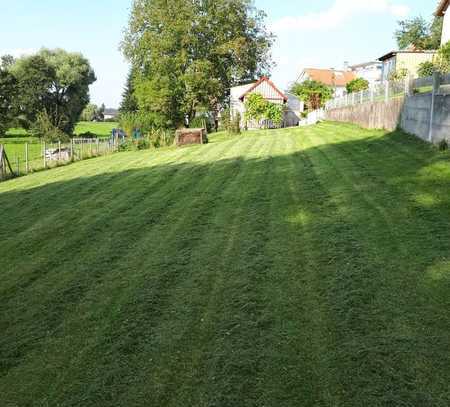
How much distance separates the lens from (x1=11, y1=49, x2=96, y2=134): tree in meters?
56.3

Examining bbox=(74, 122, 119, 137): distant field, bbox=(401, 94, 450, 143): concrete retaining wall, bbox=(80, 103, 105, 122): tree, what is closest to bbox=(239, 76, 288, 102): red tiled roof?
bbox=(74, 122, 119, 137): distant field

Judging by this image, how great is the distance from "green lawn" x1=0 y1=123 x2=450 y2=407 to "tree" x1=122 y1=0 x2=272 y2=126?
122 feet

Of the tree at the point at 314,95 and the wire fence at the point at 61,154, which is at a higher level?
the tree at the point at 314,95

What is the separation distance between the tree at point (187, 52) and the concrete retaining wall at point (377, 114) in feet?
74.7

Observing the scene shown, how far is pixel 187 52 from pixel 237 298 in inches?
1784

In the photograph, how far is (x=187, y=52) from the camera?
4675 cm

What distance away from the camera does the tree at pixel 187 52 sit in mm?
44656

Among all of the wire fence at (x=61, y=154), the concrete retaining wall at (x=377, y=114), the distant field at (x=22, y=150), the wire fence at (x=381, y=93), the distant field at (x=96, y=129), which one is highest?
the wire fence at (x=381, y=93)

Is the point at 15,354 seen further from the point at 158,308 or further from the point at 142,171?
the point at 142,171

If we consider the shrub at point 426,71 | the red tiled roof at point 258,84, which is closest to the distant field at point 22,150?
the shrub at point 426,71

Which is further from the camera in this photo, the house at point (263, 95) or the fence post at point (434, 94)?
the house at point (263, 95)

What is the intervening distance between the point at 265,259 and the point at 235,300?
43.0 inches

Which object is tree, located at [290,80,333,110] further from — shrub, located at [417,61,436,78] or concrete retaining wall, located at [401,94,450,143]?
concrete retaining wall, located at [401,94,450,143]

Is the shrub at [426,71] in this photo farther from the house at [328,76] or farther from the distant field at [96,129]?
the house at [328,76]
